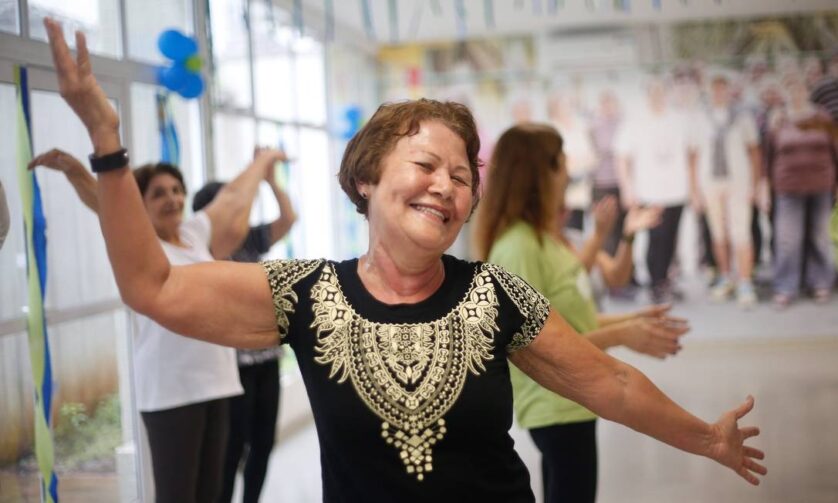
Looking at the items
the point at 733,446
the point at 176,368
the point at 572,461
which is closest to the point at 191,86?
the point at 176,368

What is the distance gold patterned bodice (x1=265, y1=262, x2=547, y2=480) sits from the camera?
4.38ft

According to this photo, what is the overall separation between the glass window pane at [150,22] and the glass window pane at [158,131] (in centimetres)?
14

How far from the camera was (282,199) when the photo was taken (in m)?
3.47

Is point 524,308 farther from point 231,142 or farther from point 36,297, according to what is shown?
point 231,142

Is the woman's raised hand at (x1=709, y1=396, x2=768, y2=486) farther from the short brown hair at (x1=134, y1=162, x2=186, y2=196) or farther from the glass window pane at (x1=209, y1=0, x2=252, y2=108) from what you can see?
the glass window pane at (x1=209, y1=0, x2=252, y2=108)

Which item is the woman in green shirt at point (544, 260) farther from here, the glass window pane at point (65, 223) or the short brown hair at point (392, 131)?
the glass window pane at point (65, 223)

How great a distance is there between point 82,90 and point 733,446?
1.22m

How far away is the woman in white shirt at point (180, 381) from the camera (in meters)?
2.65

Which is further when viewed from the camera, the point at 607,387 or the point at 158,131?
the point at 158,131

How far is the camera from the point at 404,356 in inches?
53.2

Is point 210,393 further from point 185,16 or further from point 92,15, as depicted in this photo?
point 185,16

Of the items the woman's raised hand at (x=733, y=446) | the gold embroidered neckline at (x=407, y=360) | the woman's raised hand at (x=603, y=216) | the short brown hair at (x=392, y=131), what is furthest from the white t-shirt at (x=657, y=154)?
the gold embroidered neckline at (x=407, y=360)

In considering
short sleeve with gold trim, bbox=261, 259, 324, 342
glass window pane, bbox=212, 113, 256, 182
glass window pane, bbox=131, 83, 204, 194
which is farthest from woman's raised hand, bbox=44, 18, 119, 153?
glass window pane, bbox=212, 113, 256, 182

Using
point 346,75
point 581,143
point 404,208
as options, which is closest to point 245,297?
point 404,208
